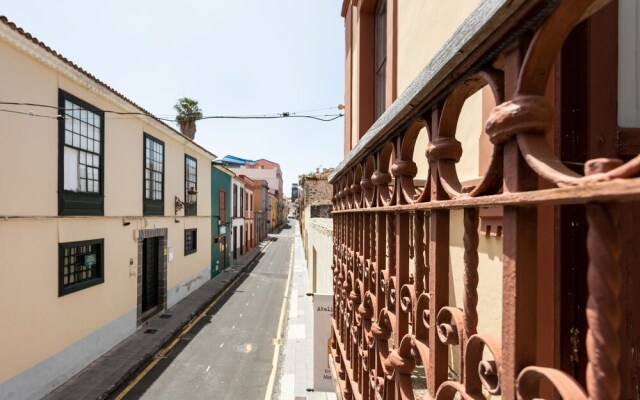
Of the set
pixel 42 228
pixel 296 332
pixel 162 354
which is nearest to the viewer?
pixel 42 228

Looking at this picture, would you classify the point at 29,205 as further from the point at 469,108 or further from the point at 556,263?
the point at 556,263

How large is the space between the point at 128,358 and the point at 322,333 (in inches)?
316

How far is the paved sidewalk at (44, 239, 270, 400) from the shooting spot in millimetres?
8492

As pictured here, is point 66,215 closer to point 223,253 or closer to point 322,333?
point 322,333

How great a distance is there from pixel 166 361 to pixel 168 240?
250 inches

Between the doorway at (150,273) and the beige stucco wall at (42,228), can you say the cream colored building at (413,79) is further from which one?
the doorway at (150,273)

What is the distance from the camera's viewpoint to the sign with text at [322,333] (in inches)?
215

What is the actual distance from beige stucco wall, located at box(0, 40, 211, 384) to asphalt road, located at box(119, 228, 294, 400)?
2.51 m

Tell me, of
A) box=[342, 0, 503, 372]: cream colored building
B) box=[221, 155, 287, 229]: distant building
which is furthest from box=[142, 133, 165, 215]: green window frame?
box=[221, 155, 287, 229]: distant building

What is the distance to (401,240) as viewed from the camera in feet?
5.88

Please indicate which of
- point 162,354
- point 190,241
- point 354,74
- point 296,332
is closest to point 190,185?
point 190,241

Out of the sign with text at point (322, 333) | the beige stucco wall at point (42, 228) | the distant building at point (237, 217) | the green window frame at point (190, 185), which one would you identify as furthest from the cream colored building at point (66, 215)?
the distant building at point (237, 217)

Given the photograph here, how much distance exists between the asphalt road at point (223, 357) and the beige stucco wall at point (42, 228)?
2514mm

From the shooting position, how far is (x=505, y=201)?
0.87 metres
